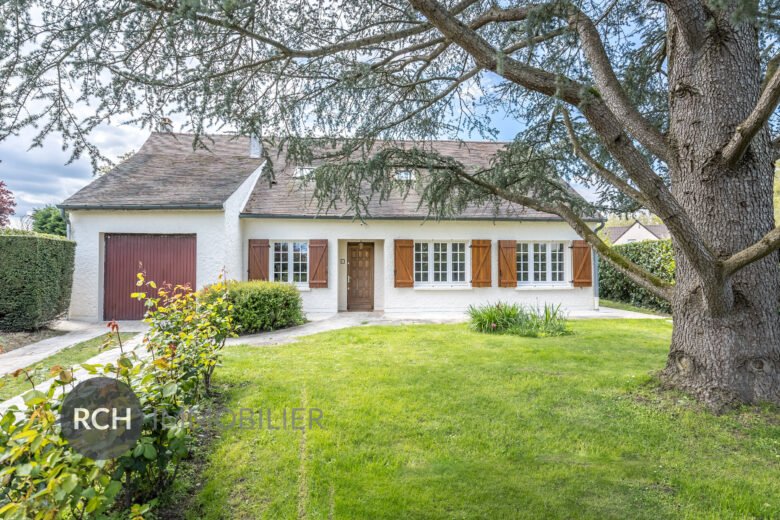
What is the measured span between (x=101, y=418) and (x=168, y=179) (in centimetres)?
1072

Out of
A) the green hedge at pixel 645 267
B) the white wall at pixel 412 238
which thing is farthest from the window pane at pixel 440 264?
the green hedge at pixel 645 267

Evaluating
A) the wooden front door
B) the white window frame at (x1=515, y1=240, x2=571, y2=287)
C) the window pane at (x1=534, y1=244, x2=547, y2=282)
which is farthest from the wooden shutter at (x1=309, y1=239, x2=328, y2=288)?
the window pane at (x1=534, y1=244, x2=547, y2=282)

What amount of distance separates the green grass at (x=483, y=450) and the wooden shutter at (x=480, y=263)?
611 centimetres

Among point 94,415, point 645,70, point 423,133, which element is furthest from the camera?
point 423,133

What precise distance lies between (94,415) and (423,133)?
199 inches

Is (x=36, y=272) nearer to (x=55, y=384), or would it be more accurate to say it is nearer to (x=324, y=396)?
(x=324, y=396)

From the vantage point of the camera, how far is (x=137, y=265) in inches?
370

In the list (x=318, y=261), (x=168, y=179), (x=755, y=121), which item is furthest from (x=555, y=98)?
(x=168, y=179)

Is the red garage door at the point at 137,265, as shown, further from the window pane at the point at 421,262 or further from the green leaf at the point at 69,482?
the green leaf at the point at 69,482

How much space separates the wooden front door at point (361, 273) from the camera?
1167cm

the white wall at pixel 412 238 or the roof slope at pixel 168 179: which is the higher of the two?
the roof slope at pixel 168 179

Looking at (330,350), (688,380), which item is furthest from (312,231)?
(688,380)

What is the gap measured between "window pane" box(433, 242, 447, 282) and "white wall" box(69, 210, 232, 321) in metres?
5.84

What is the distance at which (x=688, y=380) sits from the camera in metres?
3.72
